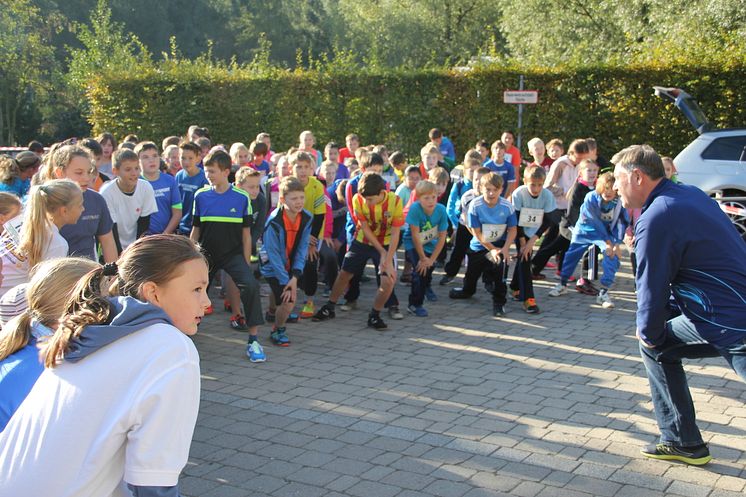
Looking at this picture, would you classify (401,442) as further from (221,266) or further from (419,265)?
(419,265)

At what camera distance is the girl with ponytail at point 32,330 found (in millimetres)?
2680

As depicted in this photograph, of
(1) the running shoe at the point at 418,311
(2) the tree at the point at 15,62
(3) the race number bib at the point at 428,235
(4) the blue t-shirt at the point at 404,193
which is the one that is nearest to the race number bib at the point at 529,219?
Result: (3) the race number bib at the point at 428,235

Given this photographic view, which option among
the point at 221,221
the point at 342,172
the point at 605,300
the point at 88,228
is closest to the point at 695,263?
the point at 88,228

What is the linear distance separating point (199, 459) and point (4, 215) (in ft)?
6.58

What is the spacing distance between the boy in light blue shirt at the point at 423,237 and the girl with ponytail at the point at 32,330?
6.43 meters

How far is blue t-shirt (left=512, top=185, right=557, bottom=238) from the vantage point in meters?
9.84

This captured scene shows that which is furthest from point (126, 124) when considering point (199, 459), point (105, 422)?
point (105, 422)

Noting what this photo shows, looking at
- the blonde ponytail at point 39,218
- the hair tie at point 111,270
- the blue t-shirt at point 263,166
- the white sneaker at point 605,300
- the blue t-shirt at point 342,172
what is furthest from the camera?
the blue t-shirt at point 263,166

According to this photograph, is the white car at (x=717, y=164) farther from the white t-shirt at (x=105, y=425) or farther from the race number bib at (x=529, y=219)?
the white t-shirt at (x=105, y=425)

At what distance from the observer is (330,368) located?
23.8 ft

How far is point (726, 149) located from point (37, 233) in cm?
1146

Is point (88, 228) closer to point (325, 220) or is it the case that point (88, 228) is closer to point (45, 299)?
point (45, 299)

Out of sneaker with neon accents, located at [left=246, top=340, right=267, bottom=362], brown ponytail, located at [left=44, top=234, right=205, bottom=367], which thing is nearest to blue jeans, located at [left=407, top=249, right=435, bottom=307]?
sneaker with neon accents, located at [left=246, top=340, right=267, bottom=362]

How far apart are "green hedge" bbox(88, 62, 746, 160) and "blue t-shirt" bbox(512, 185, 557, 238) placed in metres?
7.98
